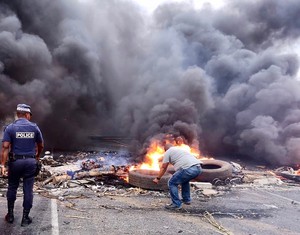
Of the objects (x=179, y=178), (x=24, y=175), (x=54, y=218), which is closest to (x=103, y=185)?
(x=179, y=178)

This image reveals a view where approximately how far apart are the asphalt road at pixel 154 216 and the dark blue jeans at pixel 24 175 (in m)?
0.43

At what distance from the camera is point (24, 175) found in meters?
5.02

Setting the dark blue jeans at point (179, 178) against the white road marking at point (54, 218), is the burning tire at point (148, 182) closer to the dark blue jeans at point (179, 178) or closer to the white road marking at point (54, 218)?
the dark blue jeans at point (179, 178)

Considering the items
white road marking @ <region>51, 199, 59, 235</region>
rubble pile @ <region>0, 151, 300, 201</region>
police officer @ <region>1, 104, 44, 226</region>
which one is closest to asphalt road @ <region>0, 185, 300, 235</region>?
white road marking @ <region>51, 199, 59, 235</region>

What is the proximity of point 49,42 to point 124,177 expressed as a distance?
18.0 metres

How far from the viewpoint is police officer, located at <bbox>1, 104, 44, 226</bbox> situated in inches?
194

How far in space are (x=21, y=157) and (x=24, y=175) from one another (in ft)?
1.01

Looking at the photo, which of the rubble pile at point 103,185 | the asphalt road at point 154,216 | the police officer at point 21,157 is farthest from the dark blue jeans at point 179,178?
the police officer at point 21,157

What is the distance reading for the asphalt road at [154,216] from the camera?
5.05 meters

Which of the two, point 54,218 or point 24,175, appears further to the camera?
point 54,218

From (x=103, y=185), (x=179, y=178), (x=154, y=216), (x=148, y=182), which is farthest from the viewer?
(x=103, y=185)

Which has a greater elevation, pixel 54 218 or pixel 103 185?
pixel 54 218

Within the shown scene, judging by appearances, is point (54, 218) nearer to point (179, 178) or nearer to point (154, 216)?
point (154, 216)

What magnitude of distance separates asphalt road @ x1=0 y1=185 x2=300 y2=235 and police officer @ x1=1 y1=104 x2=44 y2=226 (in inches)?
14.8
